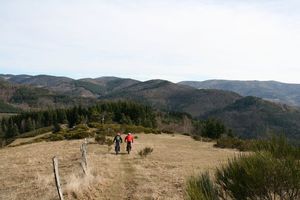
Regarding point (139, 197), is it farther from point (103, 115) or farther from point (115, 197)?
point (103, 115)

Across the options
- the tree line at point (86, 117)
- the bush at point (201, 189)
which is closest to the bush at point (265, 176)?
the bush at point (201, 189)

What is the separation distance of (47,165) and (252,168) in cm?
1876

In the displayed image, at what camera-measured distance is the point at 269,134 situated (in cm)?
895

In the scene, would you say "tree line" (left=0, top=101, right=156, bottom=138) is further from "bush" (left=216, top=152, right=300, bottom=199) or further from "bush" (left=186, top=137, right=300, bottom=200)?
"bush" (left=216, top=152, right=300, bottom=199)

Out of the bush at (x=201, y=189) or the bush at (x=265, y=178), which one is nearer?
the bush at (x=201, y=189)

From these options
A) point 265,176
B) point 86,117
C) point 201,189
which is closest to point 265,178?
point 265,176

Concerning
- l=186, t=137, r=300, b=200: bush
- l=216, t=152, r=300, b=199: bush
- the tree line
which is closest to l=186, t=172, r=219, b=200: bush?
l=186, t=137, r=300, b=200: bush

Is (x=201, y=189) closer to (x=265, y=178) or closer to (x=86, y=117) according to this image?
(x=265, y=178)

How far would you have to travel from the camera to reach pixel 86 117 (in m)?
105

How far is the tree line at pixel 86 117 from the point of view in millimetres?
100500

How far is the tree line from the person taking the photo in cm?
10050

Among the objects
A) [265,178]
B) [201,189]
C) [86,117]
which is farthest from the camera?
[86,117]

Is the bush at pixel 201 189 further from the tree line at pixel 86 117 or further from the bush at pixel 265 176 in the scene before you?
the tree line at pixel 86 117

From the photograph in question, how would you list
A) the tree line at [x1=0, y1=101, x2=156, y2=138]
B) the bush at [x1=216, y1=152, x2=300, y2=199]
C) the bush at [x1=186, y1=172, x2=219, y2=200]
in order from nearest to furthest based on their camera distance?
the bush at [x1=186, y1=172, x2=219, y2=200] < the bush at [x1=216, y1=152, x2=300, y2=199] < the tree line at [x1=0, y1=101, x2=156, y2=138]
